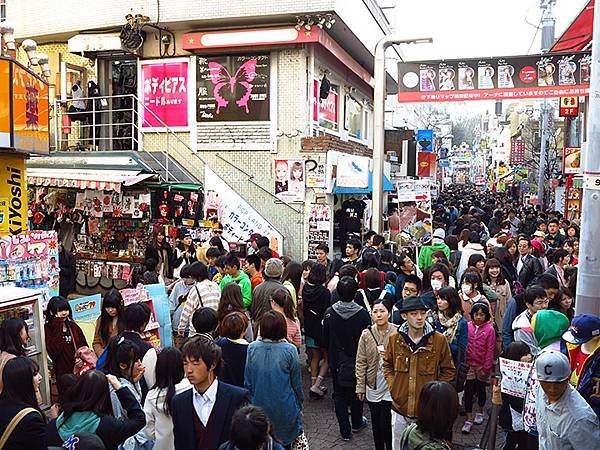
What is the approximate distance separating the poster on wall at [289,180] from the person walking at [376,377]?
9.36 meters

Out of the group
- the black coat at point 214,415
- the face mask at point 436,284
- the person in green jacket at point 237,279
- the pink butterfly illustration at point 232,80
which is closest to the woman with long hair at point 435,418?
the black coat at point 214,415

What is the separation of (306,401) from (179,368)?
12.7 feet

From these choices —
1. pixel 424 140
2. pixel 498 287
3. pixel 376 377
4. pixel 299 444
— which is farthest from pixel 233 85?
pixel 424 140

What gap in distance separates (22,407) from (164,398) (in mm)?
929

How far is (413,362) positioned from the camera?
484cm

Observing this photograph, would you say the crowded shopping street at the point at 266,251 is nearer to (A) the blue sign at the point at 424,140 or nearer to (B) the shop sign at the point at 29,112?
(B) the shop sign at the point at 29,112

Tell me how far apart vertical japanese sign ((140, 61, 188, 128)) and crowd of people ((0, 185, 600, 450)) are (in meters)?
8.51

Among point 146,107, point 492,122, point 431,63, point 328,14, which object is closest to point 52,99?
point 146,107

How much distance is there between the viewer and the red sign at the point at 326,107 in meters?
15.9

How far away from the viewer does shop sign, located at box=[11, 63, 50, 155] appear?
27.2 ft

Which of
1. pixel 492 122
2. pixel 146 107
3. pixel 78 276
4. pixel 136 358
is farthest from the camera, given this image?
pixel 492 122

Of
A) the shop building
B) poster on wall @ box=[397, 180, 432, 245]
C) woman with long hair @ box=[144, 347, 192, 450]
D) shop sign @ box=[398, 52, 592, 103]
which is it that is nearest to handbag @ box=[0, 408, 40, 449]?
woman with long hair @ box=[144, 347, 192, 450]

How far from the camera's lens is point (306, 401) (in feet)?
25.3

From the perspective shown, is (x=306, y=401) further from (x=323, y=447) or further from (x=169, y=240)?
(x=169, y=240)
